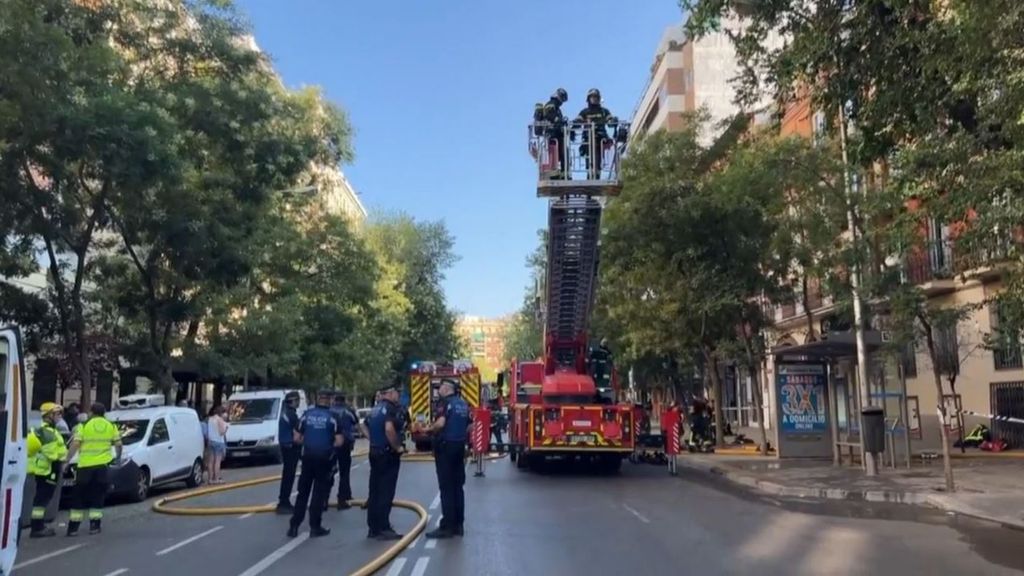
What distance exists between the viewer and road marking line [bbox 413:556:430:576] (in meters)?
9.60

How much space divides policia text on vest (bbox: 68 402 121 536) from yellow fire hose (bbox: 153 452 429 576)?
5.88ft

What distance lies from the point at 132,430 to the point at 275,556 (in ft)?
29.1

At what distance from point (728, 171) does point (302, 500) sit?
15.0 m

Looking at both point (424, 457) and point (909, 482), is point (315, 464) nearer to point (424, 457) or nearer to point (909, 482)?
point (909, 482)

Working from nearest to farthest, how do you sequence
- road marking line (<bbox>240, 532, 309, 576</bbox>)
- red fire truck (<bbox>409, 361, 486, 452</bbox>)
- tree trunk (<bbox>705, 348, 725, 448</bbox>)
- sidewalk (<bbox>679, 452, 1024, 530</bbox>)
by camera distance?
road marking line (<bbox>240, 532, 309, 576</bbox>) → sidewalk (<bbox>679, 452, 1024, 530</bbox>) → tree trunk (<bbox>705, 348, 725, 448</bbox>) → red fire truck (<bbox>409, 361, 486, 452</bbox>)

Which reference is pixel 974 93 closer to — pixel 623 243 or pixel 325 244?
pixel 623 243

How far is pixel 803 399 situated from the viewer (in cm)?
2388

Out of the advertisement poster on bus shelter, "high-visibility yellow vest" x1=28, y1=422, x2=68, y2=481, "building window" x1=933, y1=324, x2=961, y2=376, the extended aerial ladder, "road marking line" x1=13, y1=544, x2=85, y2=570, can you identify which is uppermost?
the extended aerial ladder

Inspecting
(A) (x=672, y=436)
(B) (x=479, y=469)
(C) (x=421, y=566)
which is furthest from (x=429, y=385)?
(C) (x=421, y=566)

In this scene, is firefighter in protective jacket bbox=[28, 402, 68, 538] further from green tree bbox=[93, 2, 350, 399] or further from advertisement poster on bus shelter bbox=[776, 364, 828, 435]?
advertisement poster on bus shelter bbox=[776, 364, 828, 435]

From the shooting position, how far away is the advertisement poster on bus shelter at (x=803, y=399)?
23781 millimetres

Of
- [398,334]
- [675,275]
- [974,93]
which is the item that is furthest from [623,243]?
[398,334]

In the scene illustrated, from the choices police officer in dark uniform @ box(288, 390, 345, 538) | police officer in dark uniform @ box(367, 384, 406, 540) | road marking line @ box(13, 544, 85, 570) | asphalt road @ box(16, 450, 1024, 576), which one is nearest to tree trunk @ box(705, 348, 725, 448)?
asphalt road @ box(16, 450, 1024, 576)

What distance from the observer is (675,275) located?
86.8 feet
